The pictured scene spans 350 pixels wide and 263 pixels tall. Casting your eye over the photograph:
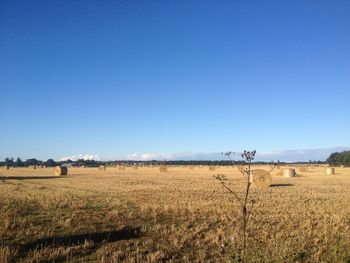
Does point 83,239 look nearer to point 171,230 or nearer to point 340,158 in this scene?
point 171,230

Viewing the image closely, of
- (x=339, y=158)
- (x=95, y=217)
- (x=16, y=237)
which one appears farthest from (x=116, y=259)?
(x=339, y=158)

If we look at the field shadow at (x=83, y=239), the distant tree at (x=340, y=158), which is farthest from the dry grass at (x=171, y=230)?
the distant tree at (x=340, y=158)

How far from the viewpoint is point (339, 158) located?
525 ft

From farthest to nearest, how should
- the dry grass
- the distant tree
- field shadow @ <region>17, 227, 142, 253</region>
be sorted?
the distant tree < field shadow @ <region>17, 227, 142, 253</region> < the dry grass

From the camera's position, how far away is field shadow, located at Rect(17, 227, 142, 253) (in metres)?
11.7

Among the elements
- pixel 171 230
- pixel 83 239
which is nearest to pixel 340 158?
pixel 171 230

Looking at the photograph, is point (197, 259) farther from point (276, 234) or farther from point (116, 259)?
point (276, 234)

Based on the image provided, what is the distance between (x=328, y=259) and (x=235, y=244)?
3552mm

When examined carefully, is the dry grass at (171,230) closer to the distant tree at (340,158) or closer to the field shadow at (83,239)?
the field shadow at (83,239)

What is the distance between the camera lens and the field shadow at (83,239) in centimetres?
1174

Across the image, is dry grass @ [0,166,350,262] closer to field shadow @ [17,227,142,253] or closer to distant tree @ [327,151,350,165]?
field shadow @ [17,227,142,253]

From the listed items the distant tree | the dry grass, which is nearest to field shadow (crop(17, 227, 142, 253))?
the dry grass

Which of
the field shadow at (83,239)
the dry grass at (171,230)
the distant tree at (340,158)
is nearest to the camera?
the dry grass at (171,230)

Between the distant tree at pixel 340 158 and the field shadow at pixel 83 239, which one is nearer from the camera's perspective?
the field shadow at pixel 83 239
